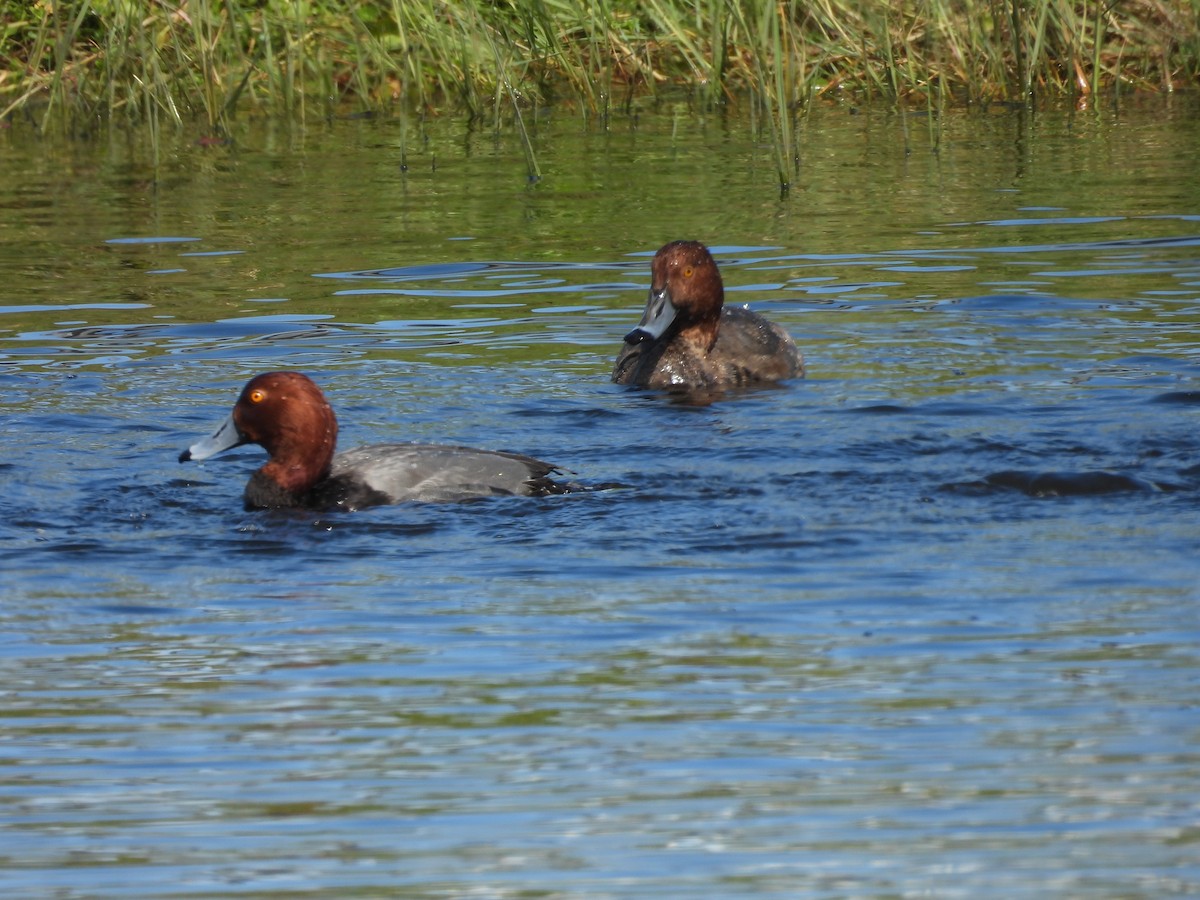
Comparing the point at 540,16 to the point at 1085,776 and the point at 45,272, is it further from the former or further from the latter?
the point at 1085,776

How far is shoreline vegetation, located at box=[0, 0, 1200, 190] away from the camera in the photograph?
18625 millimetres

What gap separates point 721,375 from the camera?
10.8 m

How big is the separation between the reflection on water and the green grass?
4240 mm

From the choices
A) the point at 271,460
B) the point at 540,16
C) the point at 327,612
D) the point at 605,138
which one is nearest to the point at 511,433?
the point at 271,460

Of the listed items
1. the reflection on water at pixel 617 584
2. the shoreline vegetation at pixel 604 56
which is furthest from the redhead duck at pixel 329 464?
the shoreline vegetation at pixel 604 56

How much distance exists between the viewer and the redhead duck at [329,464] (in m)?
8.07

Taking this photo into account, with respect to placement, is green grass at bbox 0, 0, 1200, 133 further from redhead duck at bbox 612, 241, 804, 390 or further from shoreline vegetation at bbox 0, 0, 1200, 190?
redhead duck at bbox 612, 241, 804, 390

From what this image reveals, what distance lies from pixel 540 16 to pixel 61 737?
12710 mm

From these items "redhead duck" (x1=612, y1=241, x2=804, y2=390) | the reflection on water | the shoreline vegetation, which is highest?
the shoreline vegetation

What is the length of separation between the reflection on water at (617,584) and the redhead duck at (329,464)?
0.55ft

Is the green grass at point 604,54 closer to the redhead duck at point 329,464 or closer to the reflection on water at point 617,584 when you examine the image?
the reflection on water at point 617,584

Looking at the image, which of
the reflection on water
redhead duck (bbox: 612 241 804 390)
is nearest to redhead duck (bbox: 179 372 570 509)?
the reflection on water

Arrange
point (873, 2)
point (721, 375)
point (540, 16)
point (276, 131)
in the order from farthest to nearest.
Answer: point (276, 131) < point (873, 2) < point (540, 16) < point (721, 375)

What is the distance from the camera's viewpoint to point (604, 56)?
863 inches
